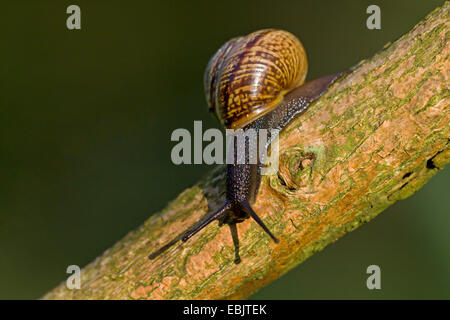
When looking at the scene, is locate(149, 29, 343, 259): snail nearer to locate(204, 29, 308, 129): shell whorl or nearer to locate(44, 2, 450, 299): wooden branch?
locate(204, 29, 308, 129): shell whorl

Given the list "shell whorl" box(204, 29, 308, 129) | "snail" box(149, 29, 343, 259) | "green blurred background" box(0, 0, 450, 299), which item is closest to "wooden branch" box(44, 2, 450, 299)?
"snail" box(149, 29, 343, 259)

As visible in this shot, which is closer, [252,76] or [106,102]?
[252,76]

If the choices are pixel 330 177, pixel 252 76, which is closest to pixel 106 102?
pixel 252 76

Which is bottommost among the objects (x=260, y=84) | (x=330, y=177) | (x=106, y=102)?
(x=330, y=177)

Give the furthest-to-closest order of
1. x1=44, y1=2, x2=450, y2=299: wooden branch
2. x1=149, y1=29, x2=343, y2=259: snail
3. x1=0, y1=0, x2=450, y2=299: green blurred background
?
x1=0, y1=0, x2=450, y2=299: green blurred background, x1=149, y1=29, x2=343, y2=259: snail, x1=44, y1=2, x2=450, y2=299: wooden branch

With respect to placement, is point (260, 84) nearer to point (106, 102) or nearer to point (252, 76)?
point (252, 76)

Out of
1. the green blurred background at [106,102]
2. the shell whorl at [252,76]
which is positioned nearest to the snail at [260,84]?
the shell whorl at [252,76]

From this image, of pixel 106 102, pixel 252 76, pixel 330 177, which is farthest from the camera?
pixel 106 102
